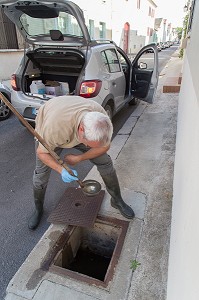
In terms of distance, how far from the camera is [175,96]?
6941 millimetres

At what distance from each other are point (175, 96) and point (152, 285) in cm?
615

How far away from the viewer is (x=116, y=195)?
→ 2420 mm

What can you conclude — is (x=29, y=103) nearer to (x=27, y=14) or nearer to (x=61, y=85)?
(x=61, y=85)

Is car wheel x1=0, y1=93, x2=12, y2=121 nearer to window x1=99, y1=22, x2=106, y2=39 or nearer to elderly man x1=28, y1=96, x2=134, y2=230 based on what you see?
elderly man x1=28, y1=96, x2=134, y2=230

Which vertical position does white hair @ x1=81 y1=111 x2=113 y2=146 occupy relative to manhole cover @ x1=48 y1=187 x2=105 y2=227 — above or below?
above

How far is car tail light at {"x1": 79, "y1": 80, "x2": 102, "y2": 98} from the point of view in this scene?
3557 mm

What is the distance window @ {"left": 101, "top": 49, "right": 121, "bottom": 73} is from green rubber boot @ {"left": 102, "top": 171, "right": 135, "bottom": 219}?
2.42 metres

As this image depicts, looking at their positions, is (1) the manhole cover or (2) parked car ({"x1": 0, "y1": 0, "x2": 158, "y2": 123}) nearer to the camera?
(1) the manhole cover

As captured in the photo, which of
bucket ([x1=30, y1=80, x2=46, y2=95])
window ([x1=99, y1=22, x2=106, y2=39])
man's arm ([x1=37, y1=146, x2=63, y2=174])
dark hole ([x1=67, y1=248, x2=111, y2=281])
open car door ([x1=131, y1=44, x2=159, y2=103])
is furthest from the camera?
window ([x1=99, y1=22, x2=106, y2=39])

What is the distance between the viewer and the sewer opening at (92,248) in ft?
7.23

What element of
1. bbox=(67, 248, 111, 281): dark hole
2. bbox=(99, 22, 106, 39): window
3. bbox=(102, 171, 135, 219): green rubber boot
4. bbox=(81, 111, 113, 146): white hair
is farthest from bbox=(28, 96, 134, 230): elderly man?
bbox=(99, 22, 106, 39): window

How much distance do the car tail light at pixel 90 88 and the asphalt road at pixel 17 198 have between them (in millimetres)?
1120

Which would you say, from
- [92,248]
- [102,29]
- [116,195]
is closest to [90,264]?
[92,248]

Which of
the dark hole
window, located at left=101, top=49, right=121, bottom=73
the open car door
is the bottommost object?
the dark hole
